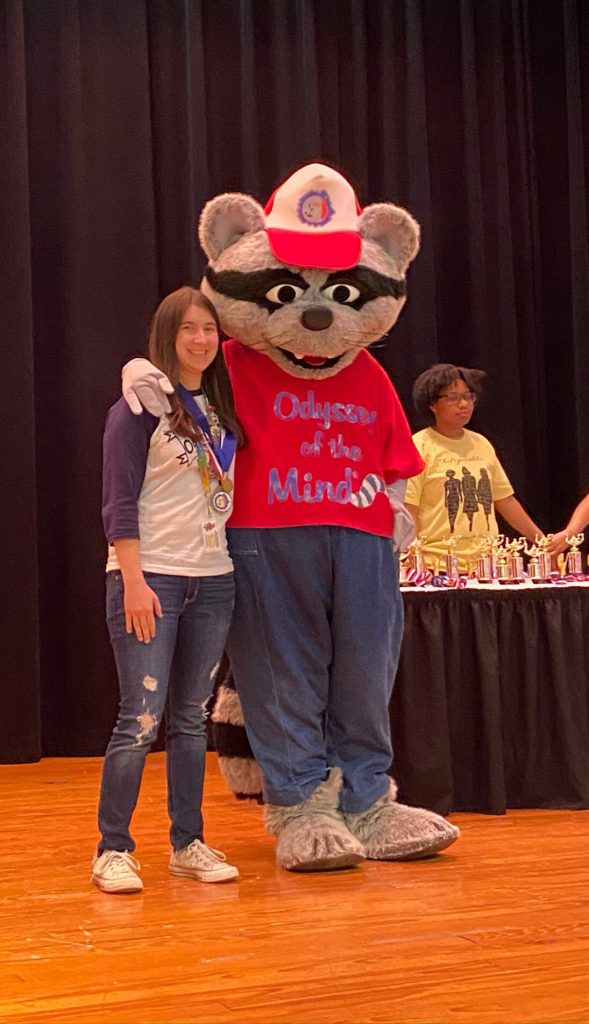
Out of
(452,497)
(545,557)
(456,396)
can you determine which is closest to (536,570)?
(545,557)

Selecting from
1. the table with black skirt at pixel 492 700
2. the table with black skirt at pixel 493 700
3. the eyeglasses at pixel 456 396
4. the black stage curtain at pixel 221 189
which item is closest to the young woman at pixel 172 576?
the table with black skirt at pixel 492 700

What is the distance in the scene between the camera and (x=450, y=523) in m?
4.19

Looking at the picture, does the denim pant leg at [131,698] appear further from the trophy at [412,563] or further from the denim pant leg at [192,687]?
the trophy at [412,563]

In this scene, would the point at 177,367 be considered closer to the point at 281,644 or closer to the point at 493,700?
the point at 281,644

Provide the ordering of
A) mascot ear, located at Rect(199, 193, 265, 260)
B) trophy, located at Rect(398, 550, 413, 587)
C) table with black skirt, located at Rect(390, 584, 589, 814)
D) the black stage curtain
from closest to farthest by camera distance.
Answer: mascot ear, located at Rect(199, 193, 265, 260)
table with black skirt, located at Rect(390, 584, 589, 814)
trophy, located at Rect(398, 550, 413, 587)
the black stage curtain

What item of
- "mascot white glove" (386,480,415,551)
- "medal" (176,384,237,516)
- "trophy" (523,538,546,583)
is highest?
"medal" (176,384,237,516)

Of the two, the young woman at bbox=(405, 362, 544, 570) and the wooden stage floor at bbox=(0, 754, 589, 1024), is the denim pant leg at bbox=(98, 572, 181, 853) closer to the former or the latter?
the wooden stage floor at bbox=(0, 754, 589, 1024)

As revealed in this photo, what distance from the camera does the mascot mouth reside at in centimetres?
308

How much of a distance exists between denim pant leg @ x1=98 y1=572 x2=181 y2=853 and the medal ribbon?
11.1 inches

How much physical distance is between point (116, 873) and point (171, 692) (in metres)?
0.40

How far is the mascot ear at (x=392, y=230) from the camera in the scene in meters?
3.16

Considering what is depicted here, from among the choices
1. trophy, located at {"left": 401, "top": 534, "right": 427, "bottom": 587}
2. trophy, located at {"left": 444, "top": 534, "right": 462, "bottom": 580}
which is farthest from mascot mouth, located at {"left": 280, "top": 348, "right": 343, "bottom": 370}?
trophy, located at {"left": 444, "top": 534, "right": 462, "bottom": 580}

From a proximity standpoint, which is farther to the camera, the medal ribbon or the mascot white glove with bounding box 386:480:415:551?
the mascot white glove with bounding box 386:480:415:551

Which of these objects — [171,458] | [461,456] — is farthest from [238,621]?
[461,456]
